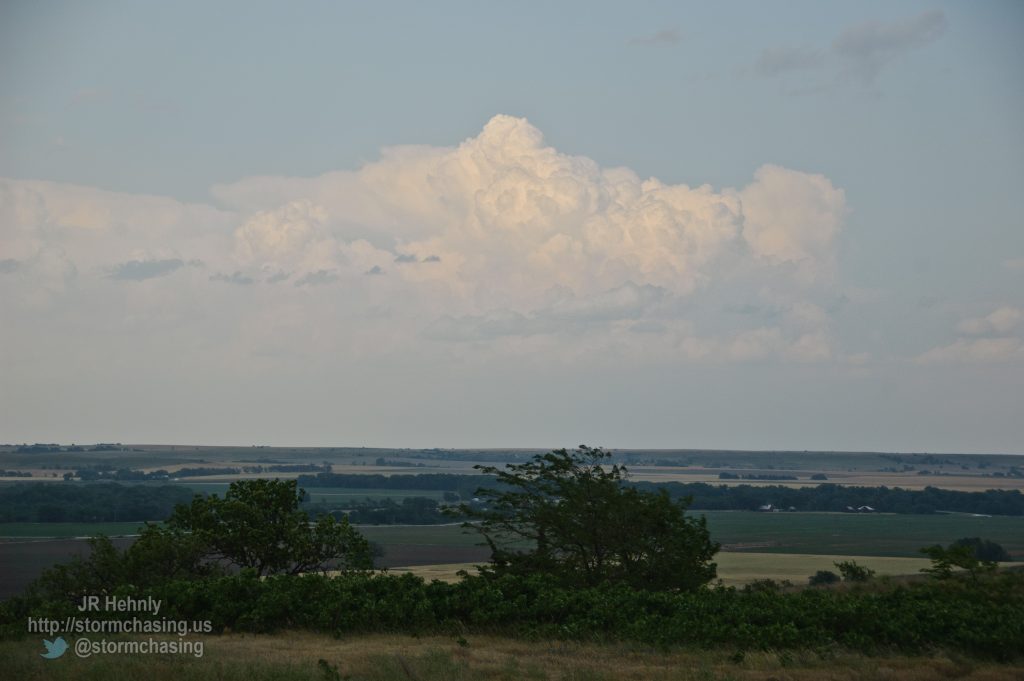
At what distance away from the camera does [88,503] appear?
171m

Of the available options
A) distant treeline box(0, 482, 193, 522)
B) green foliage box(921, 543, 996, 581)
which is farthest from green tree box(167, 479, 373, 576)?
distant treeline box(0, 482, 193, 522)

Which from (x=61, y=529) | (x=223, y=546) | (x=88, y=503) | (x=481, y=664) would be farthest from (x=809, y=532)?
(x=481, y=664)

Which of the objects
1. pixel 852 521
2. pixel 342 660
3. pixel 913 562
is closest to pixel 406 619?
pixel 342 660

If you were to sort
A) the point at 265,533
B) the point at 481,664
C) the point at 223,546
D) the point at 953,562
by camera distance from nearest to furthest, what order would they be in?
the point at 481,664, the point at 953,562, the point at 265,533, the point at 223,546

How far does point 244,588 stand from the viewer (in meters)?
29.7

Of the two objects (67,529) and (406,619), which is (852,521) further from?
(406,619)

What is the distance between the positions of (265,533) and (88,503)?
147110 millimetres

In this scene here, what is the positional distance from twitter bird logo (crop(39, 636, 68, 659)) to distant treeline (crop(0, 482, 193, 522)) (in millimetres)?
120265

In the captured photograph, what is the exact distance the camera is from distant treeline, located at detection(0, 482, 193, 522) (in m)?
154

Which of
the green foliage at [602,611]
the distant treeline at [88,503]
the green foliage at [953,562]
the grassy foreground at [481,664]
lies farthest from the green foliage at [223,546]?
the distant treeline at [88,503]

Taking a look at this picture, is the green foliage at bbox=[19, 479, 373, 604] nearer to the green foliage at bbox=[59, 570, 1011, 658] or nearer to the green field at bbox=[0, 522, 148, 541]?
the green foliage at bbox=[59, 570, 1011, 658]

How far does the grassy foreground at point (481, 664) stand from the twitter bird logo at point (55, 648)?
9.9 inches

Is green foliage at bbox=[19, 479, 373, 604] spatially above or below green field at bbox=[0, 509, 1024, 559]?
above

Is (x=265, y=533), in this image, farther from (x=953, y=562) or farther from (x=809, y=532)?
(x=809, y=532)
